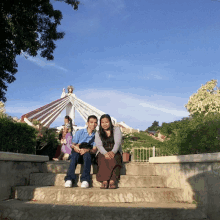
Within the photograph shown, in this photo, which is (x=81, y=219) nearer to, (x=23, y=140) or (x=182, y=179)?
(x=182, y=179)

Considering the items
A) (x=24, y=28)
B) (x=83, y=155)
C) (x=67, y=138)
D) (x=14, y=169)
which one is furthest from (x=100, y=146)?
(x=24, y=28)

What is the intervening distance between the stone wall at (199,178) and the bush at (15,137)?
114 inches

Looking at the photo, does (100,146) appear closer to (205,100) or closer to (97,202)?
(97,202)

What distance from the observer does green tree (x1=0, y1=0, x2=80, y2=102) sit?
750 cm

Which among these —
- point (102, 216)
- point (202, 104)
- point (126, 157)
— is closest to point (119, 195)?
point (102, 216)

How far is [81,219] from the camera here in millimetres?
2609

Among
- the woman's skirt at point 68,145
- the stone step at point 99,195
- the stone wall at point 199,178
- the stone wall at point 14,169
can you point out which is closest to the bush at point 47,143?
the woman's skirt at point 68,145

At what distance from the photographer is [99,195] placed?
3113 millimetres

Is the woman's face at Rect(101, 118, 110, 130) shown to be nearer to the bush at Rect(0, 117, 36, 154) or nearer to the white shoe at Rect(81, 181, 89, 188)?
the white shoe at Rect(81, 181, 89, 188)

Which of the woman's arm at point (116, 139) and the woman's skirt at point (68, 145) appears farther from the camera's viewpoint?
the woman's skirt at point (68, 145)

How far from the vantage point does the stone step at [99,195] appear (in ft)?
10.2

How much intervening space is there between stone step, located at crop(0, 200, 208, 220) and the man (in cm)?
72

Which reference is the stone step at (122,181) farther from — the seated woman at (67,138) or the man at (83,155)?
the seated woman at (67,138)

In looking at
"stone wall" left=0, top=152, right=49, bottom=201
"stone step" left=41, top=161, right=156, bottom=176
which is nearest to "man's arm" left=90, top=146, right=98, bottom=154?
"stone step" left=41, top=161, right=156, bottom=176
